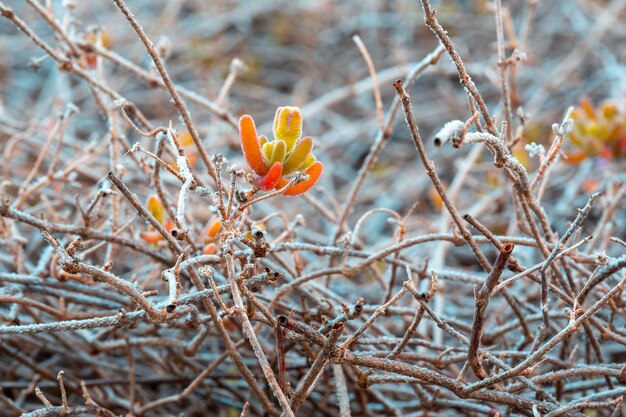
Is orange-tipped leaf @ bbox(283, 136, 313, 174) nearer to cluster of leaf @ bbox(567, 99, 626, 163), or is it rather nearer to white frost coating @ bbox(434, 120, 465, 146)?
white frost coating @ bbox(434, 120, 465, 146)

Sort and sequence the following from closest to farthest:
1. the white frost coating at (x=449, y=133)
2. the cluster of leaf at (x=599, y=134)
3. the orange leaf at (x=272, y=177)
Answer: the white frost coating at (x=449, y=133)
the orange leaf at (x=272, y=177)
the cluster of leaf at (x=599, y=134)

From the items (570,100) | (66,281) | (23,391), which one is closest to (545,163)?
(66,281)

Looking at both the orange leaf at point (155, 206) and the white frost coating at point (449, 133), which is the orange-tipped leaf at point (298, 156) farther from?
the orange leaf at point (155, 206)

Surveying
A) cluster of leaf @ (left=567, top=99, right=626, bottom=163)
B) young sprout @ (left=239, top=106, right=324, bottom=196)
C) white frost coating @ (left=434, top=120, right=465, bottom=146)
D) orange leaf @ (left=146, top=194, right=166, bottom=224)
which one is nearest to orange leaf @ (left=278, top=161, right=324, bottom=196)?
young sprout @ (left=239, top=106, right=324, bottom=196)

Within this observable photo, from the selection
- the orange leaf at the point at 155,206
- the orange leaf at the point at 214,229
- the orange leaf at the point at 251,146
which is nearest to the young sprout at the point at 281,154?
→ the orange leaf at the point at 251,146

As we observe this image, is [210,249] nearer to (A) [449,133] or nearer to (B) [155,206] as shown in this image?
(B) [155,206]
